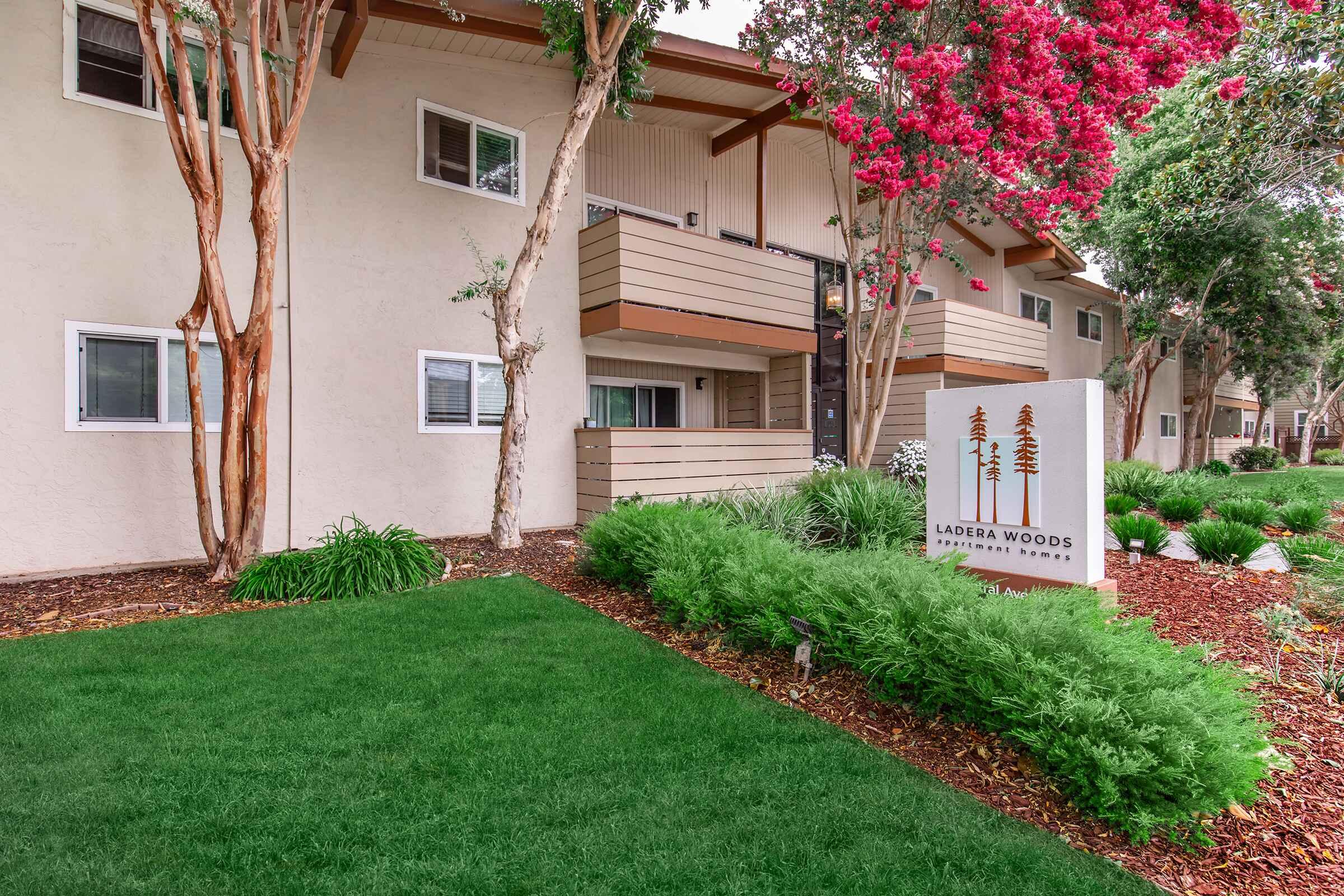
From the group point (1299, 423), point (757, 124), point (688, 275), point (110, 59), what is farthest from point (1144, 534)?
point (1299, 423)

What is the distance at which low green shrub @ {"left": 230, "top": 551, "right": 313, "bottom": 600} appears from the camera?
231 inches

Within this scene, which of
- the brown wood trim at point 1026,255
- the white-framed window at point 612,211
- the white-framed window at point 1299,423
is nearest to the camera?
the white-framed window at point 612,211

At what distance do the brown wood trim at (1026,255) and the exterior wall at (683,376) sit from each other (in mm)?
9948

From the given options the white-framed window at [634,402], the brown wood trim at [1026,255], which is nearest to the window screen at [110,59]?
the white-framed window at [634,402]

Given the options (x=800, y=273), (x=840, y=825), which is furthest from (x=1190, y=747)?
(x=800, y=273)

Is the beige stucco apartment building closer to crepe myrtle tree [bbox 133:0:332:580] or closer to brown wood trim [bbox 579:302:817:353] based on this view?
brown wood trim [bbox 579:302:817:353]

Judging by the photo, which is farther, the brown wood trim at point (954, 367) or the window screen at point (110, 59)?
the brown wood trim at point (954, 367)

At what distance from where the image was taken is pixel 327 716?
11.6ft

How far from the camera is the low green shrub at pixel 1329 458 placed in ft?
102

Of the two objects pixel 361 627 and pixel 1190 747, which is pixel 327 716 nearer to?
pixel 361 627

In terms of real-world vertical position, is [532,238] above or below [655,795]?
above

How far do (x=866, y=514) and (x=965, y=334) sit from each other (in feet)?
A: 30.7

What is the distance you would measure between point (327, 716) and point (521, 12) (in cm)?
844

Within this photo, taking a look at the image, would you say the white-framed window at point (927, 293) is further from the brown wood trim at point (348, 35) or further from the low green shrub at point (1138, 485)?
the brown wood trim at point (348, 35)
